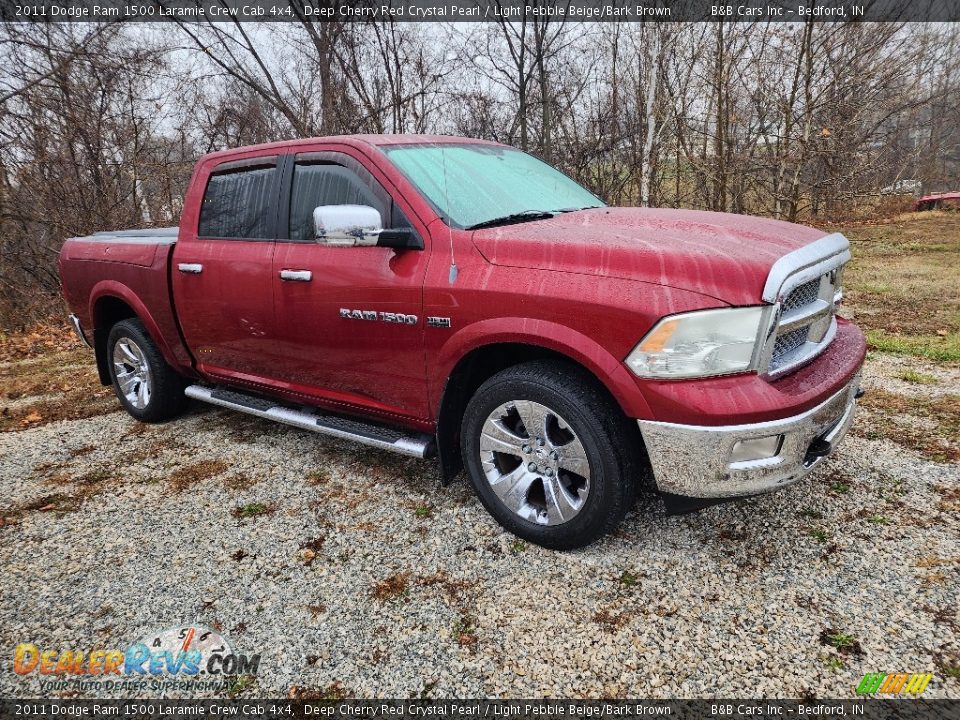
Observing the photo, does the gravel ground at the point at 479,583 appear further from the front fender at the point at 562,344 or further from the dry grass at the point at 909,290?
the dry grass at the point at 909,290

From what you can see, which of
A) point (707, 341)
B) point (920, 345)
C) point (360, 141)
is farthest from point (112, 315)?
point (920, 345)

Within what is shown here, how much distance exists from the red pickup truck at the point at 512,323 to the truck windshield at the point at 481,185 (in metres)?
0.02

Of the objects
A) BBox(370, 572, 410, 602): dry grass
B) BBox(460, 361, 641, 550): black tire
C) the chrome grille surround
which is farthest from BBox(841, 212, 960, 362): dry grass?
BBox(370, 572, 410, 602): dry grass

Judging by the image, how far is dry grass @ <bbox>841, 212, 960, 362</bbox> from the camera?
5816 millimetres

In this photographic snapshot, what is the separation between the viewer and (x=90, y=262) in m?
4.45

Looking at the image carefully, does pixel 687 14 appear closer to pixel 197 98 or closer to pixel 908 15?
pixel 908 15

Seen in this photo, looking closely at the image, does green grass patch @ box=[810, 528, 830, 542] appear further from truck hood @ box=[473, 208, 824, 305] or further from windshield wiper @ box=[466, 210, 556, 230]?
windshield wiper @ box=[466, 210, 556, 230]

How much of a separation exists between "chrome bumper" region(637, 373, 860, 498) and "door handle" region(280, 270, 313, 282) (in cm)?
191

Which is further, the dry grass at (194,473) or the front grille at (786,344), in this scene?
the dry grass at (194,473)

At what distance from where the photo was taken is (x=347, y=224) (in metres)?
2.63

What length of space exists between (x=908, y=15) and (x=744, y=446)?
59.2ft

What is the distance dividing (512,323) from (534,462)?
639mm

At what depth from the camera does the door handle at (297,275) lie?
3.14 m

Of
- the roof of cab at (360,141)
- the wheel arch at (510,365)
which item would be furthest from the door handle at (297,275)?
the wheel arch at (510,365)
